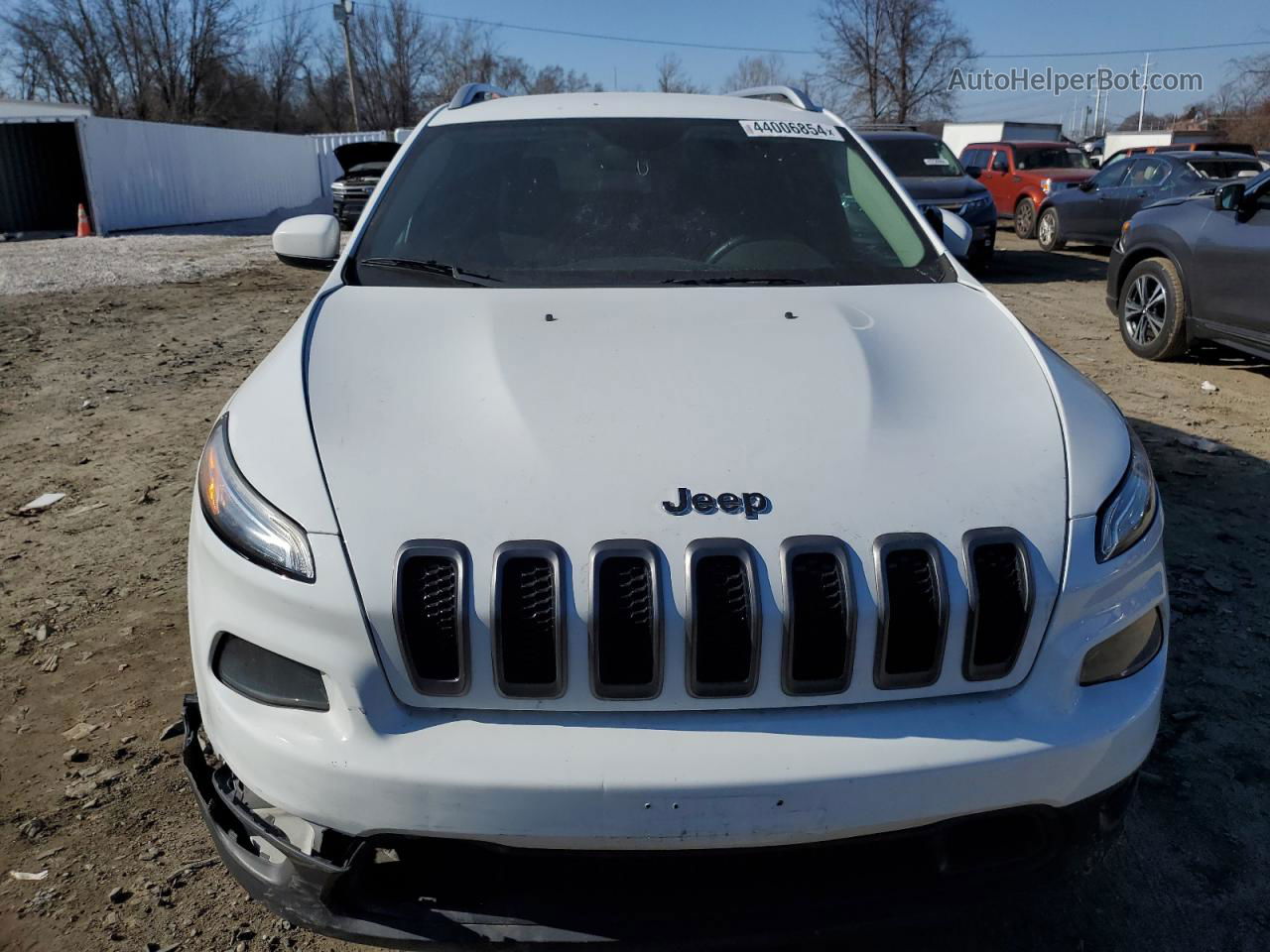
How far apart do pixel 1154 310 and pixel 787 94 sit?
4700mm

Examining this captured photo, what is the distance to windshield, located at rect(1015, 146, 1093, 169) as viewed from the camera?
58.2ft

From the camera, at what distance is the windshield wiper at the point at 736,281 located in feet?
9.27

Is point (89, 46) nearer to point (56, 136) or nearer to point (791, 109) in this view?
point (56, 136)

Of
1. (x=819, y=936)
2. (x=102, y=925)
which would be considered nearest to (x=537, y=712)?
(x=819, y=936)

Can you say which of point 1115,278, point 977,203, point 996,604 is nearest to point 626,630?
point 996,604

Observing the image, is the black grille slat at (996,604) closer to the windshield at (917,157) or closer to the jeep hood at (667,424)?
the jeep hood at (667,424)

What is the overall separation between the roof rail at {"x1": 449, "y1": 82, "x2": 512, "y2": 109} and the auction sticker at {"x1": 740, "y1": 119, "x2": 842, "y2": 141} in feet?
3.70

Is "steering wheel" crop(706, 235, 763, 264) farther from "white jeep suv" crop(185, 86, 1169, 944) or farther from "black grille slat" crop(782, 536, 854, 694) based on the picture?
"black grille slat" crop(782, 536, 854, 694)

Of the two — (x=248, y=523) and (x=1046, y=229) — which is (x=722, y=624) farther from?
(x=1046, y=229)

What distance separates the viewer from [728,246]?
10.0 feet

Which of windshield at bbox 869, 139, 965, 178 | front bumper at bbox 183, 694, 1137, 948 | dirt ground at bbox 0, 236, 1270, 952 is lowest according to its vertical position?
dirt ground at bbox 0, 236, 1270, 952

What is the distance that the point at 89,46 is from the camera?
166 feet

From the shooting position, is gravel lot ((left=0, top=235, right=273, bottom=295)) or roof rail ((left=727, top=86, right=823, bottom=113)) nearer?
roof rail ((left=727, top=86, right=823, bottom=113))

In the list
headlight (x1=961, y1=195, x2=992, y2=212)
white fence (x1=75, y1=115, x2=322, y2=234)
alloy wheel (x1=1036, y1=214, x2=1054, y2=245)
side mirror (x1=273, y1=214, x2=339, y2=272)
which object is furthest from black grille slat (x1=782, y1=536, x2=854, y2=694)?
white fence (x1=75, y1=115, x2=322, y2=234)
